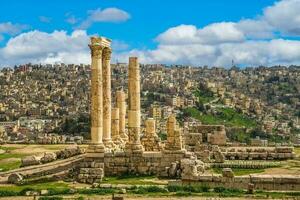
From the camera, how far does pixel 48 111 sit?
165 metres

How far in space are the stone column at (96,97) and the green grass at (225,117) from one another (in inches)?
3971

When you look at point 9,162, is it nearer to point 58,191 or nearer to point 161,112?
point 58,191

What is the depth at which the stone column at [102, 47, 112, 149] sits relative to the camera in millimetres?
42094

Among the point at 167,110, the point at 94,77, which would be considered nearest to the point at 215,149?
the point at 94,77

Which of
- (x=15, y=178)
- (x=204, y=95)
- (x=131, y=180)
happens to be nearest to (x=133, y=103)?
(x=131, y=180)

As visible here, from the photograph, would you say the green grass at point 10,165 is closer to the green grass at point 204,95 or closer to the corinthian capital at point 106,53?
the corinthian capital at point 106,53

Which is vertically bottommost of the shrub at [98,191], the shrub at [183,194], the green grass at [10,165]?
the shrub at [183,194]

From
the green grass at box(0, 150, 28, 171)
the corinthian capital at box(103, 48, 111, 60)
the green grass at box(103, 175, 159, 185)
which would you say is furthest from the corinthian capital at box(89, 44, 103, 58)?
the green grass at box(0, 150, 28, 171)

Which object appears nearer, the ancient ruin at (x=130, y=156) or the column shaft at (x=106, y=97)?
the ancient ruin at (x=130, y=156)

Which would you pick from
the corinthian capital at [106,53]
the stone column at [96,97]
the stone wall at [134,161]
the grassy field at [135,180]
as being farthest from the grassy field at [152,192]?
the corinthian capital at [106,53]

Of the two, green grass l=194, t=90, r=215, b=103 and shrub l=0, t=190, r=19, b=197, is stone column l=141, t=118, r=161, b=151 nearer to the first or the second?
shrub l=0, t=190, r=19, b=197

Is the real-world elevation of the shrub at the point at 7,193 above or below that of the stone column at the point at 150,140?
below

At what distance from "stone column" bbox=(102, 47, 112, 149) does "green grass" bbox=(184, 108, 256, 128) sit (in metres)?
97.9

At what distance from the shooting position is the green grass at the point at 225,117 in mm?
142875
